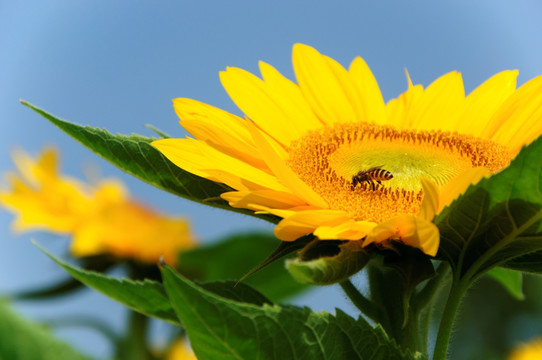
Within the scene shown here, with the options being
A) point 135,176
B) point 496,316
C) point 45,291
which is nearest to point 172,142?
point 135,176

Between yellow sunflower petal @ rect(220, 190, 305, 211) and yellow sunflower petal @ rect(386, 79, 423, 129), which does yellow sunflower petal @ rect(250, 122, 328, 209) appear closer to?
yellow sunflower petal @ rect(220, 190, 305, 211)

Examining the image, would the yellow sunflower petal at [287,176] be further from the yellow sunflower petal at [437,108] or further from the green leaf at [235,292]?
the yellow sunflower petal at [437,108]

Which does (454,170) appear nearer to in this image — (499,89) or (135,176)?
(499,89)

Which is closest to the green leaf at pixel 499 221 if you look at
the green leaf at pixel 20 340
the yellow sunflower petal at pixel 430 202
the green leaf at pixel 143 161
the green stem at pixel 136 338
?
the yellow sunflower petal at pixel 430 202

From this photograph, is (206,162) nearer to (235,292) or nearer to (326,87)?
(235,292)

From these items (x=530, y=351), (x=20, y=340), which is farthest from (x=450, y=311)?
(x=530, y=351)
